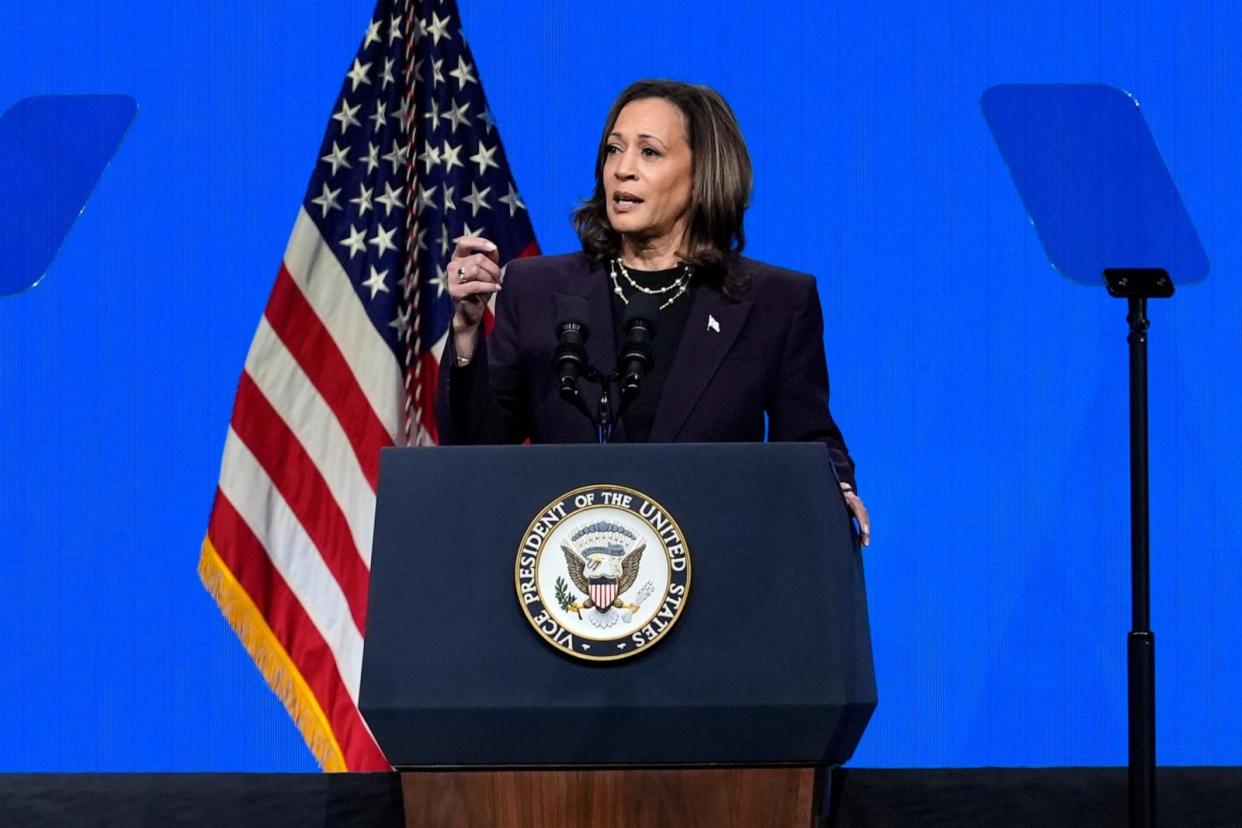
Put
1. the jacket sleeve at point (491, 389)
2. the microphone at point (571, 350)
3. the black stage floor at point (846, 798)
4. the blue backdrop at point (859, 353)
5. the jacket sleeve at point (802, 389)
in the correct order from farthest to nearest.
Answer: the blue backdrop at point (859, 353)
the black stage floor at point (846, 798)
the jacket sleeve at point (802, 389)
the jacket sleeve at point (491, 389)
the microphone at point (571, 350)

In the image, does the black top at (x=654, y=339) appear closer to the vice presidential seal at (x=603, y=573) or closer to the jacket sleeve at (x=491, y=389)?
the jacket sleeve at (x=491, y=389)

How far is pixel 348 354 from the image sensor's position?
3.28 metres

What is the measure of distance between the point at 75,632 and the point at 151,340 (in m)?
0.66

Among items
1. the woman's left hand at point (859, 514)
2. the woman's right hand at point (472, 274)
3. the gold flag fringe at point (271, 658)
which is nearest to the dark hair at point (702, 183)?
the woman's right hand at point (472, 274)

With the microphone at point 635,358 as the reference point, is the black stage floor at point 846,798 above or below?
below

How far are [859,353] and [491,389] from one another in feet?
4.76

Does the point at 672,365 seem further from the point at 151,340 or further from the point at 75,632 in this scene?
the point at 75,632

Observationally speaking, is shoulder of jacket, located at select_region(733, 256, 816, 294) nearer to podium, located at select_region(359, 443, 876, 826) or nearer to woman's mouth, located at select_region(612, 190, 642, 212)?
woman's mouth, located at select_region(612, 190, 642, 212)

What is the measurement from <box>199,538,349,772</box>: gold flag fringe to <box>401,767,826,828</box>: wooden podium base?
5.59 feet

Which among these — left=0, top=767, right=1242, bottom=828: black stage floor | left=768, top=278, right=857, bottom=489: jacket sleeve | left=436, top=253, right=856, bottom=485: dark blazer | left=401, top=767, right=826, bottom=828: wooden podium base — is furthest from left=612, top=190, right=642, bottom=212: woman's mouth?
left=0, top=767, right=1242, bottom=828: black stage floor

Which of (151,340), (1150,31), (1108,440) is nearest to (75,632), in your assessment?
(151,340)

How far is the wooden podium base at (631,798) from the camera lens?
156cm

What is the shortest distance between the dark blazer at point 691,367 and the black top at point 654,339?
0.02 m

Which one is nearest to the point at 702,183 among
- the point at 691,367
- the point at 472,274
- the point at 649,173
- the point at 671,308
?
the point at 649,173
